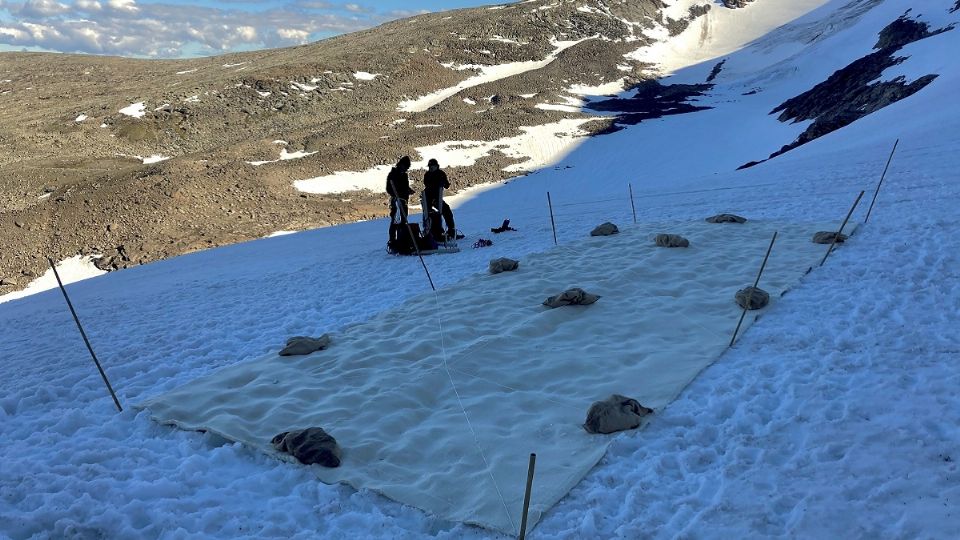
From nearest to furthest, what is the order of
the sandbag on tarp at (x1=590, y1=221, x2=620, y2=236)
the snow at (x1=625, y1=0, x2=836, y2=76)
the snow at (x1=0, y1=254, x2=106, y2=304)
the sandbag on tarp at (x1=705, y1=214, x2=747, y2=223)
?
the sandbag on tarp at (x1=705, y1=214, x2=747, y2=223) → the sandbag on tarp at (x1=590, y1=221, x2=620, y2=236) → the snow at (x1=0, y1=254, x2=106, y2=304) → the snow at (x1=625, y1=0, x2=836, y2=76)

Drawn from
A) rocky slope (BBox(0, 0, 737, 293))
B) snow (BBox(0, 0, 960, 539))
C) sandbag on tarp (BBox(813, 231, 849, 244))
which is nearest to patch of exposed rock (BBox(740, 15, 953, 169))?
rocky slope (BBox(0, 0, 737, 293))

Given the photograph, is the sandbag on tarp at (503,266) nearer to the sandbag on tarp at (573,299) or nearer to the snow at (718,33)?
the sandbag on tarp at (573,299)

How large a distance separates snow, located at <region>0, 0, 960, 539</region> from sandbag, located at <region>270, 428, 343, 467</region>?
0.11 m

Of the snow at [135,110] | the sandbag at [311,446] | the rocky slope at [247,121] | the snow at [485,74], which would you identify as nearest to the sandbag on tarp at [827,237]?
the sandbag at [311,446]

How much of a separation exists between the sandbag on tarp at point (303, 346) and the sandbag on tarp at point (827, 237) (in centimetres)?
734

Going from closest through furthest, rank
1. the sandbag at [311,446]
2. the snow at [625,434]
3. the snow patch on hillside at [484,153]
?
the snow at [625,434] < the sandbag at [311,446] < the snow patch on hillside at [484,153]

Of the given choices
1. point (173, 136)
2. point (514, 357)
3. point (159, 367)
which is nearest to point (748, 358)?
point (514, 357)

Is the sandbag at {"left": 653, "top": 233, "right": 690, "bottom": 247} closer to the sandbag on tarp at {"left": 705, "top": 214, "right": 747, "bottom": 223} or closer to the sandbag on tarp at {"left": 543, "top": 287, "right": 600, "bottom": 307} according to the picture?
the sandbag on tarp at {"left": 705, "top": 214, "right": 747, "bottom": 223}

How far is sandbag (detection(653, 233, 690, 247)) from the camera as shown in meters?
9.64

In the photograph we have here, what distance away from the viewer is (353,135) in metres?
32.2

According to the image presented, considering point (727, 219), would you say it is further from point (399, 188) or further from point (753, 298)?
point (399, 188)

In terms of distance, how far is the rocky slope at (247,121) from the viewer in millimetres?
20688

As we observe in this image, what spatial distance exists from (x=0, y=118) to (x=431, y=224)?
3735 centimetres

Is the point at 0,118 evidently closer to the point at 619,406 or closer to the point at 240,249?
the point at 240,249
